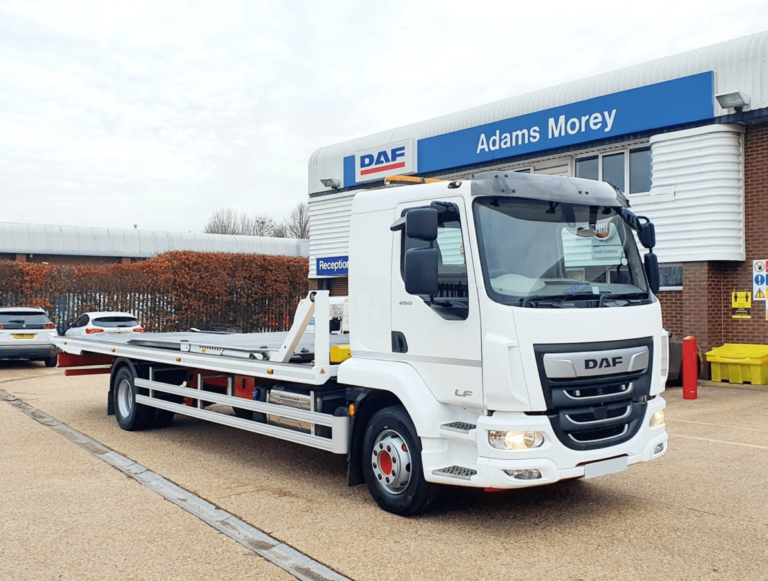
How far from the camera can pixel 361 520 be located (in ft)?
18.6

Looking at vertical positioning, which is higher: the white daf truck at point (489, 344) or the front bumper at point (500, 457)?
the white daf truck at point (489, 344)

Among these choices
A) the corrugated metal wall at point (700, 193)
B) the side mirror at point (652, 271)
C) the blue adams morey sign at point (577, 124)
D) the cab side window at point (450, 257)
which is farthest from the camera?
the blue adams morey sign at point (577, 124)

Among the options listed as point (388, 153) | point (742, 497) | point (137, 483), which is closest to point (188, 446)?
point (137, 483)

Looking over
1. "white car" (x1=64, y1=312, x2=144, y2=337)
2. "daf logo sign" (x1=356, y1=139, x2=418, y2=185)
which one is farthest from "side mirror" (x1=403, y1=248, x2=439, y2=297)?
"daf logo sign" (x1=356, y1=139, x2=418, y2=185)

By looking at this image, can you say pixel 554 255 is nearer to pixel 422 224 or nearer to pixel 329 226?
pixel 422 224

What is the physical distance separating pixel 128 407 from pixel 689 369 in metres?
8.59

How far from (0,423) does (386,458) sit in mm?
6798

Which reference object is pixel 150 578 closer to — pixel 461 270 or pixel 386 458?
pixel 386 458

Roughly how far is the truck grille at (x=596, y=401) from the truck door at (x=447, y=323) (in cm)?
51

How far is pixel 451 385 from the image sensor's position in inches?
214

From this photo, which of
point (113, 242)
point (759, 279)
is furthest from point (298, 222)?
point (759, 279)

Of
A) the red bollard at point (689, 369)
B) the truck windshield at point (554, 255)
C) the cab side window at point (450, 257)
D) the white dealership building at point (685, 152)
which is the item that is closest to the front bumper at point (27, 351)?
the white dealership building at point (685, 152)

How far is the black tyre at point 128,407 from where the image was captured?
9602 millimetres

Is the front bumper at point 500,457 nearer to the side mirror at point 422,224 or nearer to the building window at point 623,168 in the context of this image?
the side mirror at point 422,224
